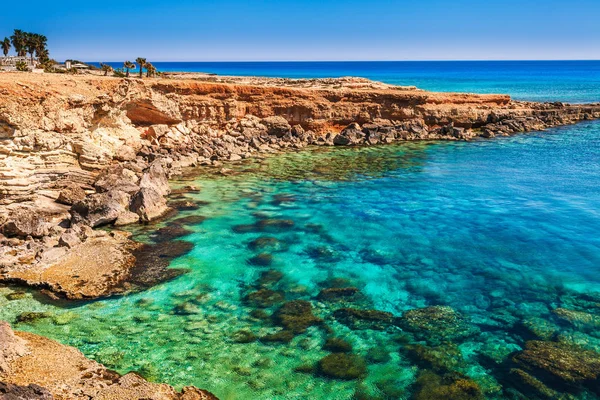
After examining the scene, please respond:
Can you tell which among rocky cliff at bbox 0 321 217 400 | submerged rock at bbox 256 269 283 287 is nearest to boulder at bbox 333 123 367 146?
submerged rock at bbox 256 269 283 287

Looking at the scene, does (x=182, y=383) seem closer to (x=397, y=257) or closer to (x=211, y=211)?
(x=397, y=257)

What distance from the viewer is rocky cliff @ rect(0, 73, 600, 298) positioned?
627 inches

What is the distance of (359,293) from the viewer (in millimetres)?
14281

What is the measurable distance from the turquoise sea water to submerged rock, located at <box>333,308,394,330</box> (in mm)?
52

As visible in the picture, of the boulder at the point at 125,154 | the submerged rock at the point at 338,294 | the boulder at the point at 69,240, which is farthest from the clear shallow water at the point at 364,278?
the boulder at the point at 125,154

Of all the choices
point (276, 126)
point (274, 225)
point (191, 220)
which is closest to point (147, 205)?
point (191, 220)

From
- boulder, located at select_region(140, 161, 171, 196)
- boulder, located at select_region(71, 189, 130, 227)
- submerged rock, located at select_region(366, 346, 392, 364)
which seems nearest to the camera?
submerged rock, located at select_region(366, 346, 392, 364)

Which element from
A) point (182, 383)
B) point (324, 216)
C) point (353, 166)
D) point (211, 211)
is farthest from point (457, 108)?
point (182, 383)

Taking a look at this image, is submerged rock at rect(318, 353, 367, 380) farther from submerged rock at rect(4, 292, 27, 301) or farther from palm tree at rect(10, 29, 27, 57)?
palm tree at rect(10, 29, 27, 57)

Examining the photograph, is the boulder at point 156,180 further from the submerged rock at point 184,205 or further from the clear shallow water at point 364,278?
the clear shallow water at point 364,278

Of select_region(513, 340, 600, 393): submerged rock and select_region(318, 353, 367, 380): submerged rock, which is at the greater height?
select_region(513, 340, 600, 393): submerged rock

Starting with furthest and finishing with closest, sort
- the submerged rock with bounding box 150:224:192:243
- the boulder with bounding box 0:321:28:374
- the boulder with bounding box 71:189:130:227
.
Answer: the boulder with bounding box 71:189:130:227
the submerged rock with bounding box 150:224:192:243
the boulder with bounding box 0:321:28:374

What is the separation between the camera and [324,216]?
21281mm

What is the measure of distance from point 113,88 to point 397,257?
20420 millimetres
